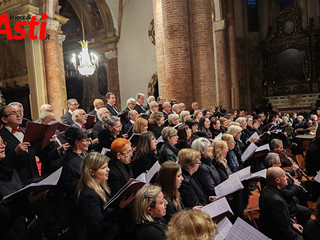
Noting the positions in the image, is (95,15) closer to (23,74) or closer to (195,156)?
(23,74)

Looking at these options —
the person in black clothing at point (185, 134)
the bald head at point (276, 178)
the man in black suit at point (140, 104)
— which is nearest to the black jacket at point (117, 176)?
the bald head at point (276, 178)

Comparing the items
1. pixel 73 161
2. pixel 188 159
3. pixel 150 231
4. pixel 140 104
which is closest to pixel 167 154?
pixel 188 159

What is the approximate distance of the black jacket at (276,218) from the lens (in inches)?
126

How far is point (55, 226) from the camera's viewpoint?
2.81 m

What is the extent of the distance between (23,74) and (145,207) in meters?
10.6

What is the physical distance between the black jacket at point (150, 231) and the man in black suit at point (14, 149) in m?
1.96

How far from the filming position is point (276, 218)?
10.6ft

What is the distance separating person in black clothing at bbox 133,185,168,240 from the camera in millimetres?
2289

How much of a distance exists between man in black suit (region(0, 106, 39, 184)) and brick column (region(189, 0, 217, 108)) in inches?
231

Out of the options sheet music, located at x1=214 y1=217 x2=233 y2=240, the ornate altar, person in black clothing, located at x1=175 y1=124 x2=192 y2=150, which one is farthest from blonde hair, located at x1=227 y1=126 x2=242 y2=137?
the ornate altar

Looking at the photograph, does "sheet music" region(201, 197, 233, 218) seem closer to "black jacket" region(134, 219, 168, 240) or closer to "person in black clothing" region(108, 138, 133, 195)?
"black jacket" region(134, 219, 168, 240)

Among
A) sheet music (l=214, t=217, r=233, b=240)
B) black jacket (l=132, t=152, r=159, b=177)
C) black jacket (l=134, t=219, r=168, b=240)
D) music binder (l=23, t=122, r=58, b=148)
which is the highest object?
music binder (l=23, t=122, r=58, b=148)

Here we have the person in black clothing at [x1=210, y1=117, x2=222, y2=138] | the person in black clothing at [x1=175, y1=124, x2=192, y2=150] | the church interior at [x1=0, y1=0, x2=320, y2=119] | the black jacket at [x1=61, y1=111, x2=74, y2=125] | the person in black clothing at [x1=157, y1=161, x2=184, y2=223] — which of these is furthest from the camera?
the church interior at [x1=0, y1=0, x2=320, y2=119]

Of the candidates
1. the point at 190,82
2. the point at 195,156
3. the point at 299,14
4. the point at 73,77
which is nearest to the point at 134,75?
the point at 73,77
